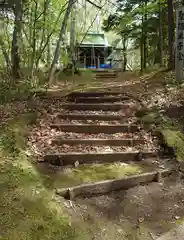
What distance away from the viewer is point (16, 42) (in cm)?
916

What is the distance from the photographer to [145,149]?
191 inches

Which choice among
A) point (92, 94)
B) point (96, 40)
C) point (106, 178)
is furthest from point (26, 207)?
point (96, 40)

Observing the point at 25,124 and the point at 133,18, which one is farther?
the point at 133,18

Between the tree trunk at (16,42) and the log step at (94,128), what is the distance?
4868 mm

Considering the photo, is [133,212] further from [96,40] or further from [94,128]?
[96,40]

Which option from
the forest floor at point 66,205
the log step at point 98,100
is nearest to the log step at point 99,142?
the forest floor at point 66,205

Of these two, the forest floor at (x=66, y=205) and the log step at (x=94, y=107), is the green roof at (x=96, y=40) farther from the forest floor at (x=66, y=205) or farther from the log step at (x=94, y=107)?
the forest floor at (x=66, y=205)

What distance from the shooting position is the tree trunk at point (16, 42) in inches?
344

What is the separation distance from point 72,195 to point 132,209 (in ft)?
2.48

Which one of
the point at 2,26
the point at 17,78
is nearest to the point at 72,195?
the point at 17,78

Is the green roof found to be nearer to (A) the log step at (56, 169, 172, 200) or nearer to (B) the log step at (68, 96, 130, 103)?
(B) the log step at (68, 96, 130, 103)

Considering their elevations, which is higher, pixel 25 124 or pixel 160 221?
pixel 25 124

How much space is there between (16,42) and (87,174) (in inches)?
264

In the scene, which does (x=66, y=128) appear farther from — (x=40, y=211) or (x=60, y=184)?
(x=40, y=211)
